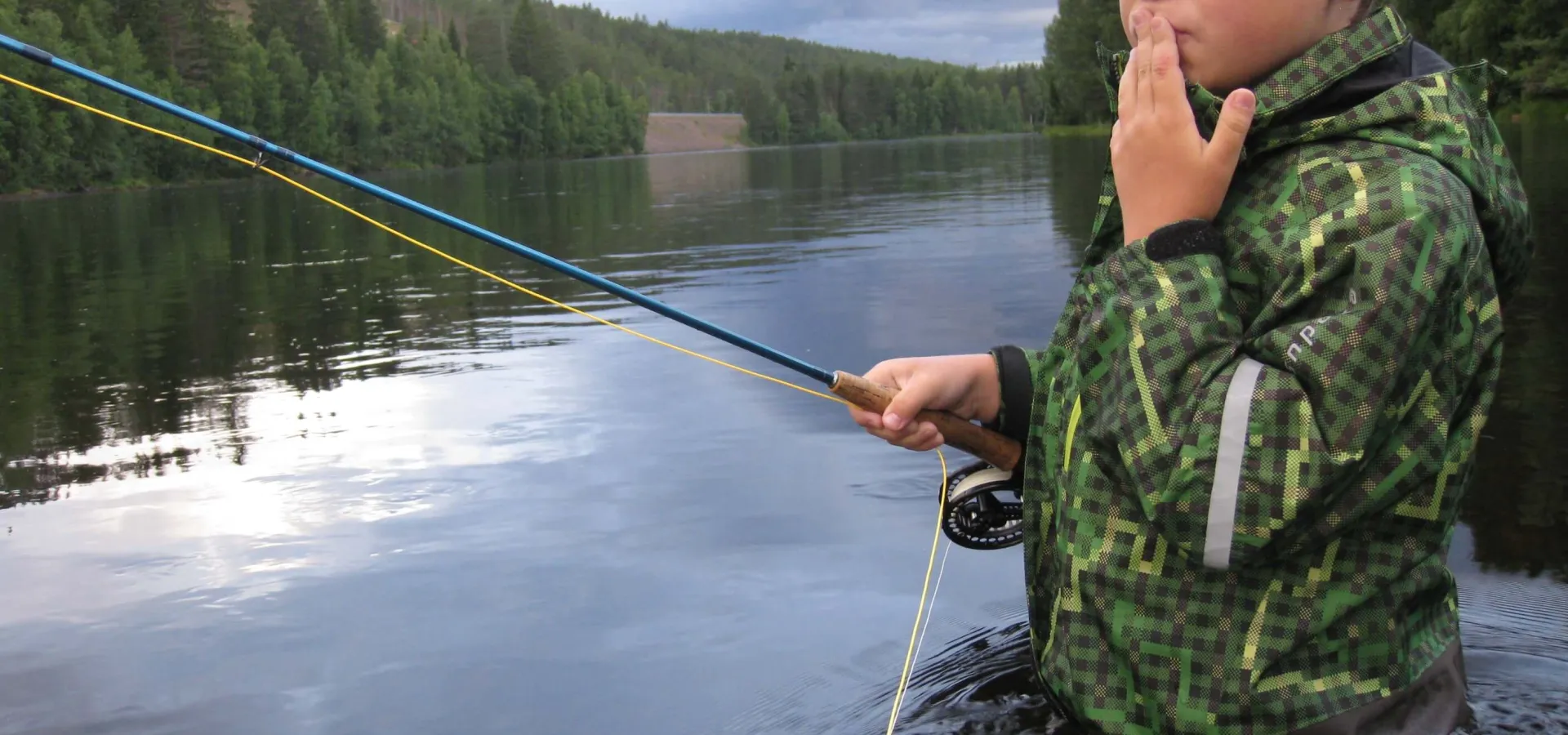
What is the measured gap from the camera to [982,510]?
2.74 m

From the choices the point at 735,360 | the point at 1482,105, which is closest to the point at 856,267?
the point at 735,360

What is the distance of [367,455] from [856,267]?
8423 millimetres

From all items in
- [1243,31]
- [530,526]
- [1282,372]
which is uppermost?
[1243,31]

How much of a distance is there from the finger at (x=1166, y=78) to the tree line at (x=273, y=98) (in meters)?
47.9

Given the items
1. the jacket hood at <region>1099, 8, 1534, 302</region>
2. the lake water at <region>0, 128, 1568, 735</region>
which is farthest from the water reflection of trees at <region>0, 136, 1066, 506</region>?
the jacket hood at <region>1099, 8, 1534, 302</region>

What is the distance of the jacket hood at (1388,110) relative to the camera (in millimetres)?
1625

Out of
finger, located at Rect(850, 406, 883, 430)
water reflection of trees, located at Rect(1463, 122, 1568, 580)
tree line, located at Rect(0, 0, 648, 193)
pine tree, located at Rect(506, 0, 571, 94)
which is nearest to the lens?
finger, located at Rect(850, 406, 883, 430)

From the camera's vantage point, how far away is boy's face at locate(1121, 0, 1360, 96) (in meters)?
1.71

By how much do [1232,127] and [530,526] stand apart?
4.30 meters

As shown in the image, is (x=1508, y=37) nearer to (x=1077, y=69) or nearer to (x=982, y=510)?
(x=1077, y=69)

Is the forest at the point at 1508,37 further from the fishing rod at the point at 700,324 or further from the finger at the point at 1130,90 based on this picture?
the finger at the point at 1130,90

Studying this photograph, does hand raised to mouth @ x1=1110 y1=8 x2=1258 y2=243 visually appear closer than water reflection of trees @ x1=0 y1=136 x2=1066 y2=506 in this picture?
Yes

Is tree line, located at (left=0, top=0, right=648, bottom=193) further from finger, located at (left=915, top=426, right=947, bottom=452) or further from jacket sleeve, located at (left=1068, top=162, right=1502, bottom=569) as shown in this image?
jacket sleeve, located at (left=1068, top=162, right=1502, bottom=569)

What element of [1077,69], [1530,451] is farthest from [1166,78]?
[1077,69]
